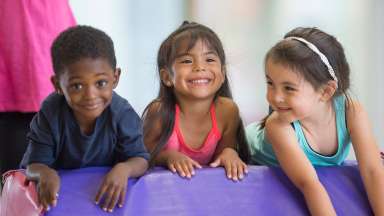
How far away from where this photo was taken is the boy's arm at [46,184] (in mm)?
972

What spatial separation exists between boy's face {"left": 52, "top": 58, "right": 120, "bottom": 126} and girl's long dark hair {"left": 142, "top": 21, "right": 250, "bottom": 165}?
0.95 ft

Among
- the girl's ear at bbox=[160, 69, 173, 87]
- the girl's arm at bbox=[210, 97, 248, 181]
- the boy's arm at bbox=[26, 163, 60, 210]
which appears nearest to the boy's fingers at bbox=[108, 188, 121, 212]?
the boy's arm at bbox=[26, 163, 60, 210]

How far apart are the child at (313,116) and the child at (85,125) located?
1.10ft

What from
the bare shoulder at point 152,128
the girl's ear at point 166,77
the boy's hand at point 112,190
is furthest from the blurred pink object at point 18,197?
the girl's ear at point 166,77

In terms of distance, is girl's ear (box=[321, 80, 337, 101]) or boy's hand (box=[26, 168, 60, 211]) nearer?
boy's hand (box=[26, 168, 60, 211])

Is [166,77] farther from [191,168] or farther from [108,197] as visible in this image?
[108,197]

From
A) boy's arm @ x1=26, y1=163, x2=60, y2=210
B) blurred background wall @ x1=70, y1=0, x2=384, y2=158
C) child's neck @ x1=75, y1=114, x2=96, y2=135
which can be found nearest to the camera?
boy's arm @ x1=26, y1=163, x2=60, y2=210

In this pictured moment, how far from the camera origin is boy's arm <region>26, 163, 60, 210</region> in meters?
0.97

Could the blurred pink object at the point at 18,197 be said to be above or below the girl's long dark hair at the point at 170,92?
below

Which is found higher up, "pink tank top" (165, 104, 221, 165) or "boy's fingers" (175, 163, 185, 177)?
"boy's fingers" (175, 163, 185, 177)

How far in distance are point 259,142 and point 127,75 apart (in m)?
0.99

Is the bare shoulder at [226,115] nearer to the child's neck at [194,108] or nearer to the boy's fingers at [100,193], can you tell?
the child's neck at [194,108]

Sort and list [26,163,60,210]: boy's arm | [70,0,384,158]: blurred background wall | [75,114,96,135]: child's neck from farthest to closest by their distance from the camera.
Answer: [70,0,384,158]: blurred background wall, [75,114,96,135]: child's neck, [26,163,60,210]: boy's arm

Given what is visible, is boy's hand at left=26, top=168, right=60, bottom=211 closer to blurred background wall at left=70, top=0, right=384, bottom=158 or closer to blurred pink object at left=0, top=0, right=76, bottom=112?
blurred pink object at left=0, top=0, right=76, bottom=112
